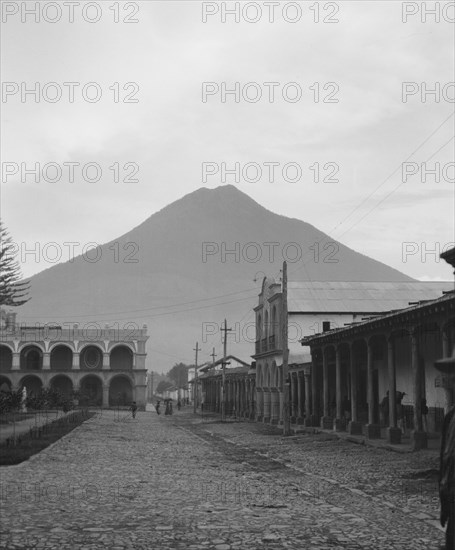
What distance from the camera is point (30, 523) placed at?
8.47m

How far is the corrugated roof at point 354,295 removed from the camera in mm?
40500

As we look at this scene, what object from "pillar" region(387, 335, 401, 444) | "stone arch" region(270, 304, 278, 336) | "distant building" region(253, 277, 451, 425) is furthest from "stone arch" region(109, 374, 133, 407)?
"pillar" region(387, 335, 401, 444)

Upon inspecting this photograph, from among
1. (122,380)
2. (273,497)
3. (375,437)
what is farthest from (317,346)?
(122,380)

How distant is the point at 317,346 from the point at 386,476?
52.3 feet

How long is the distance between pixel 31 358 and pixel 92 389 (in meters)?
6.68

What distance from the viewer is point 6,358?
72875 millimetres

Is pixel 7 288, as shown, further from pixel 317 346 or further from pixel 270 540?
pixel 270 540

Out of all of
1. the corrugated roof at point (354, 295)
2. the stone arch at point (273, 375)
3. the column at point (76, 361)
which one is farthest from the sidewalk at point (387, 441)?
A: the column at point (76, 361)

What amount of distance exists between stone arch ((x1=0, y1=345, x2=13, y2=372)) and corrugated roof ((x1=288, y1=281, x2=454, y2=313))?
126ft

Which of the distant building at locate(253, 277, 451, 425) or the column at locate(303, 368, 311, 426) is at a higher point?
the distant building at locate(253, 277, 451, 425)

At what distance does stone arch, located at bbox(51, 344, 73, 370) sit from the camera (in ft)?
242

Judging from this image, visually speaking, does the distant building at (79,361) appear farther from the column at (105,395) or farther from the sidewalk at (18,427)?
the sidewalk at (18,427)

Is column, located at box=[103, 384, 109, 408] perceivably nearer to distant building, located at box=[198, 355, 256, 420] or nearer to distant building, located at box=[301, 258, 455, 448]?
distant building, located at box=[198, 355, 256, 420]

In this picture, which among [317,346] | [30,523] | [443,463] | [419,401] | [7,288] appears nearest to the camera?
[443,463]
